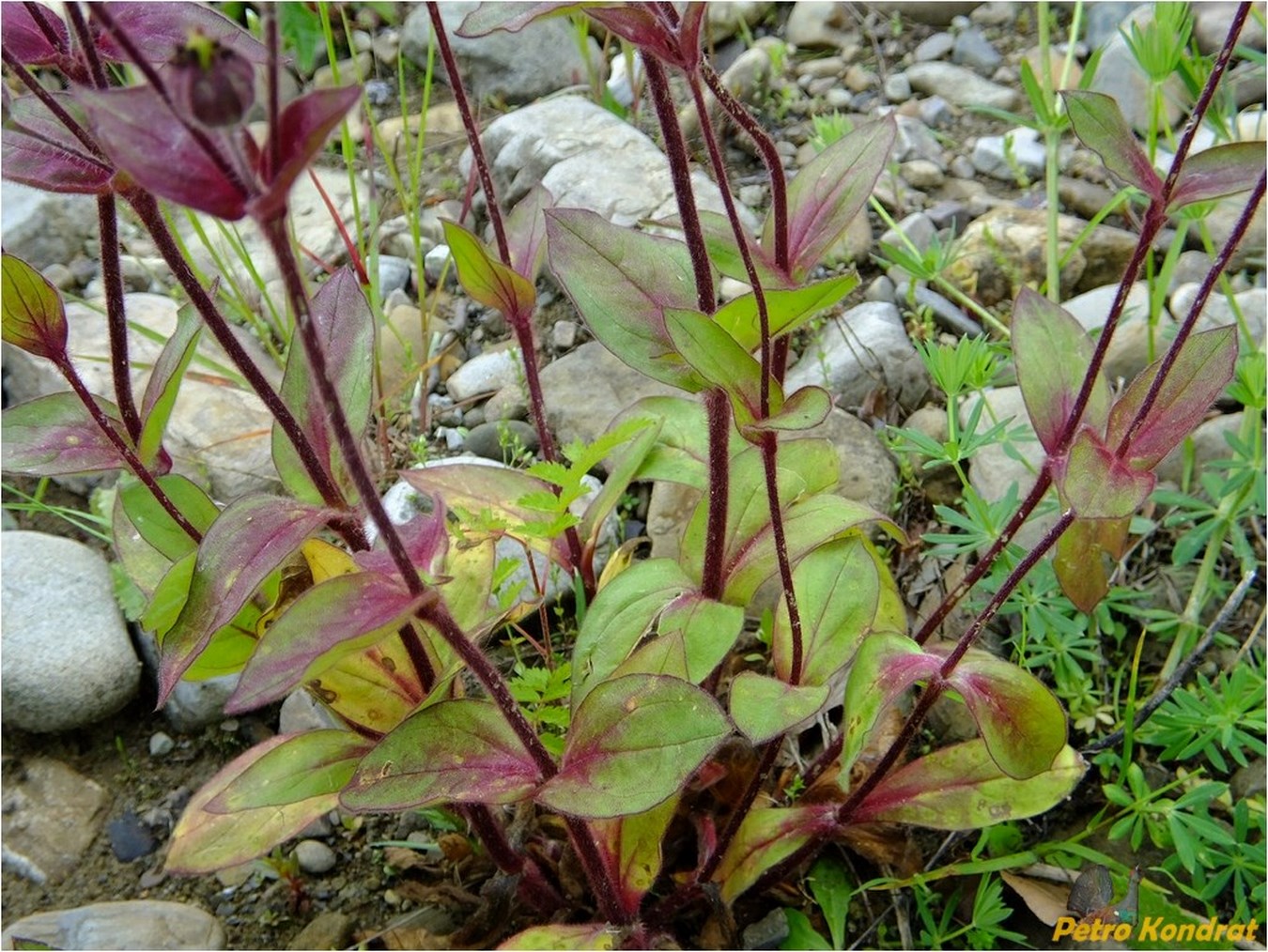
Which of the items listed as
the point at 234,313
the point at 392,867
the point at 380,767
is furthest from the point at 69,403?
the point at 234,313

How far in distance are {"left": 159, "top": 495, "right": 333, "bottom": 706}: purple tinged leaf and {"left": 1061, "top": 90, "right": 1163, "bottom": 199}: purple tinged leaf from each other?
104 centimetres

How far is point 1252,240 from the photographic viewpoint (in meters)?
2.52

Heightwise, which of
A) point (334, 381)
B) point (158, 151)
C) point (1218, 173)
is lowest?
point (334, 381)

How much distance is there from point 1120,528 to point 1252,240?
50.6 inches

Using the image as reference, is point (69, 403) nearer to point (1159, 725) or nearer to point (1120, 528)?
point (1120, 528)

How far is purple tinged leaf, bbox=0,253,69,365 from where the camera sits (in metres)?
1.39

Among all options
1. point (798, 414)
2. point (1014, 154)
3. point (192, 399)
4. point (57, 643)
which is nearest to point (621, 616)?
point (798, 414)

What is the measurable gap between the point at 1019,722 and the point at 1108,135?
749 millimetres

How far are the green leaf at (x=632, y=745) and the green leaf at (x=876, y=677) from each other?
21cm

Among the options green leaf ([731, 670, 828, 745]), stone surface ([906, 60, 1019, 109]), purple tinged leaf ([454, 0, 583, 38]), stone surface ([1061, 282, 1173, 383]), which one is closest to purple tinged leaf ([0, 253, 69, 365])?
purple tinged leaf ([454, 0, 583, 38])

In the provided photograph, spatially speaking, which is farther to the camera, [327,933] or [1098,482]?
[327,933]

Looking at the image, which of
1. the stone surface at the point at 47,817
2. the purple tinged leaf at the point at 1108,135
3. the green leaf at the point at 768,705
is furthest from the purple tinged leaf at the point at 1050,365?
the stone surface at the point at 47,817

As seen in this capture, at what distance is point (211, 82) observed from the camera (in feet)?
2.48

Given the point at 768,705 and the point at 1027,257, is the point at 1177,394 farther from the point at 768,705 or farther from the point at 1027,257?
the point at 1027,257
